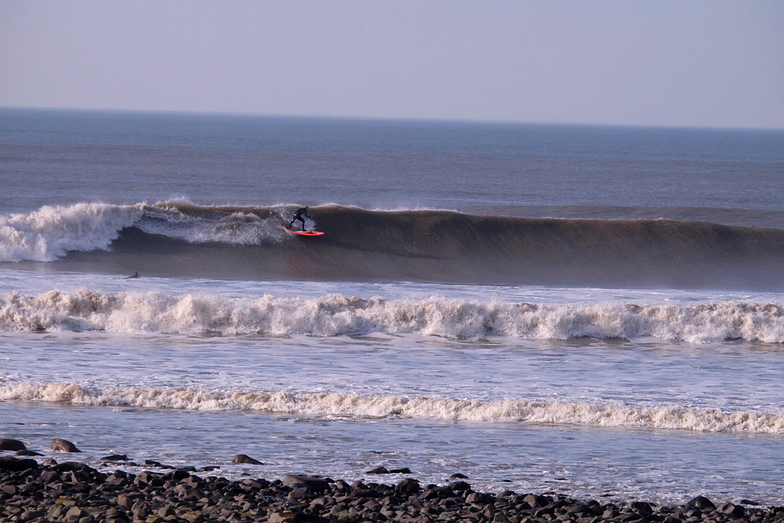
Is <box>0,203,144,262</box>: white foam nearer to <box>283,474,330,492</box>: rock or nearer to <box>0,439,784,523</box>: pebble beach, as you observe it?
<box>0,439,784,523</box>: pebble beach

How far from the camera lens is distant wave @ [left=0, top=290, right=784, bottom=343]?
11.9 metres

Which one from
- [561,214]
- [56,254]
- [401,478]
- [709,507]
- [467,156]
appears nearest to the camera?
[709,507]

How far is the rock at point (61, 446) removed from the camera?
6.74 meters

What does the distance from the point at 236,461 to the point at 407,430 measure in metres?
1.78

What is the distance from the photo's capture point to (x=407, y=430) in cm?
779

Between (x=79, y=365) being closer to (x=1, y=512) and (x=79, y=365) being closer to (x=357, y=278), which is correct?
(x=1, y=512)

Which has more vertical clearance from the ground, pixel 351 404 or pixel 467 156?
pixel 467 156

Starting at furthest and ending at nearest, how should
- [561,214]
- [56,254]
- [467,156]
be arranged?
[467,156], [561,214], [56,254]

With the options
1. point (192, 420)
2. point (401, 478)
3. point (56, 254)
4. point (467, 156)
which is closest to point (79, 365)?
point (192, 420)

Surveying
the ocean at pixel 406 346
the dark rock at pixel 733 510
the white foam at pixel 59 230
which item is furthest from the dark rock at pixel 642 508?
the white foam at pixel 59 230

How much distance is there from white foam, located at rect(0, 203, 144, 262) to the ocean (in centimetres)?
5

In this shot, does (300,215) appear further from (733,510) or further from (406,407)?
(733,510)

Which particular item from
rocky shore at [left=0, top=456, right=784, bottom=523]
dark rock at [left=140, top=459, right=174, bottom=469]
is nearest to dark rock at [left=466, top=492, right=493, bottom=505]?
rocky shore at [left=0, top=456, right=784, bottom=523]

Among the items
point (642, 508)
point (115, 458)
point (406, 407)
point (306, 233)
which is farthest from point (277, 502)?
point (306, 233)
